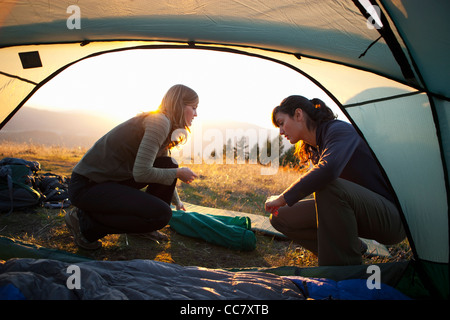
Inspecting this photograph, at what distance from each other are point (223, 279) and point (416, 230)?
4.52 feet

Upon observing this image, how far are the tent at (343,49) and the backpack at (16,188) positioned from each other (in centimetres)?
80

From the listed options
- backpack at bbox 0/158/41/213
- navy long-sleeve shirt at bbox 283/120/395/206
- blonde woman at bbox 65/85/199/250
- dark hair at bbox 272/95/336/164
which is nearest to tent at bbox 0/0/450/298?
navy long-sleeve shirt at bbox 283/120/395/206

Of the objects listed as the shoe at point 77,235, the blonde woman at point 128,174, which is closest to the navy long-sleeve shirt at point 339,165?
the blonde woman at point 128,174

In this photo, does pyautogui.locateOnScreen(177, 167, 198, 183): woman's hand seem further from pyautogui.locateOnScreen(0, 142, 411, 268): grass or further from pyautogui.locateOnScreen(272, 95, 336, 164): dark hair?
pyautogui.locateOnScreen(272, 95, 336, 164): dark hair

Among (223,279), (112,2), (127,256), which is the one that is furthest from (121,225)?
(112,2)

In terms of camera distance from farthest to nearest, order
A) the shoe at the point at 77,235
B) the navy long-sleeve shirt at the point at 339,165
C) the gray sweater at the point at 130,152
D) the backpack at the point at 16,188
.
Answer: the backpack at the point at 16,188
the shoe at the point at 77,235
the gray sweater at the point at 130,152
the navy long-sleeve shirt at the point at 339,165

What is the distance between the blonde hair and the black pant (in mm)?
583

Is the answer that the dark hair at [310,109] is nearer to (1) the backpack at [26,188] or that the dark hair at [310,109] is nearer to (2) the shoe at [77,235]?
(2) the shoe at [77,235]

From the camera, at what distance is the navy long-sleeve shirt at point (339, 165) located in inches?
81.7

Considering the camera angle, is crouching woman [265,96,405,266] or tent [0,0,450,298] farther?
crouching woman [265,96,405,266]

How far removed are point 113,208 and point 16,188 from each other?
5.90 ft

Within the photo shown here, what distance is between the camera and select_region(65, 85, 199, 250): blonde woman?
2.39 meters

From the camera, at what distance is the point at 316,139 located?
8.00 feet

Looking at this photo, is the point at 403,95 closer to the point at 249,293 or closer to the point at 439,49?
the point at 439,49
